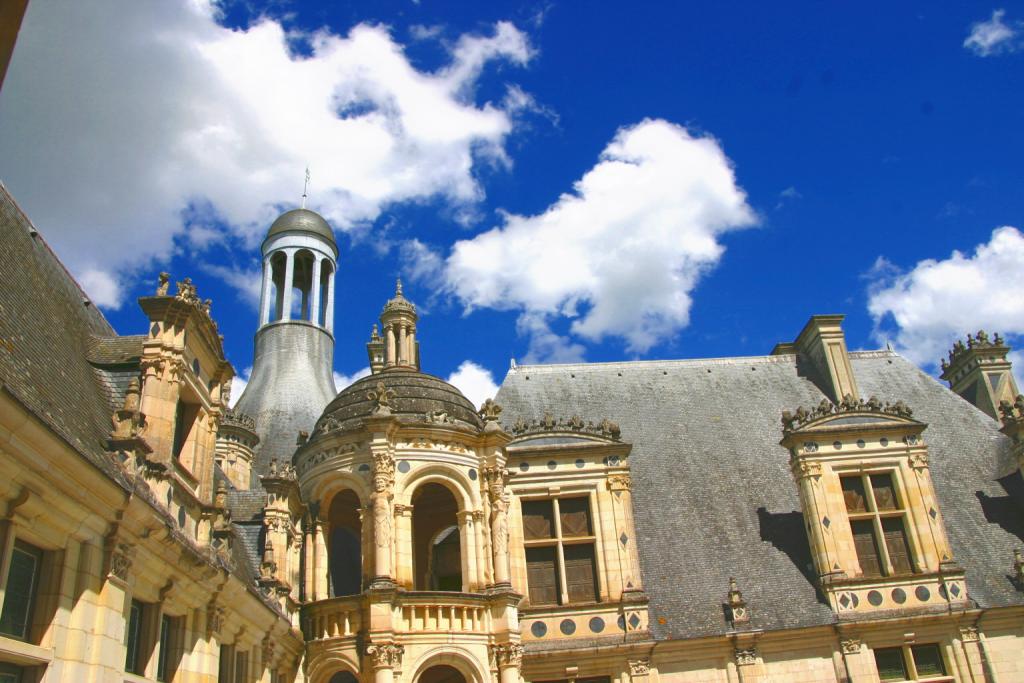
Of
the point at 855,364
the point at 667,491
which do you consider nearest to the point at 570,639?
the point at 667,491

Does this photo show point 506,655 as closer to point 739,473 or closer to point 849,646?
point 849,646

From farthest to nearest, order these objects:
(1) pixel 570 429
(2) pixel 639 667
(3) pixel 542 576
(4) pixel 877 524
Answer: (1) pixel 570 429 → (4) pixel 877 524 → (3) pixel 542 576 → (2) pixel 639 667

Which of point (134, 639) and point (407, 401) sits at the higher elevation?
point (407, 401)

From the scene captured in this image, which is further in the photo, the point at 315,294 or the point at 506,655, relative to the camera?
the point at 315,294

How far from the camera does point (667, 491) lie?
21.5 metres

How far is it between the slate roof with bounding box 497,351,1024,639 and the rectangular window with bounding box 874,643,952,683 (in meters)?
1.40

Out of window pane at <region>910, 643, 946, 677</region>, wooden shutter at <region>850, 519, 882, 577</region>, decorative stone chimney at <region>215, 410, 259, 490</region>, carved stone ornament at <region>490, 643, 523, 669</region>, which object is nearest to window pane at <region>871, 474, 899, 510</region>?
wooden shutter at <region>850, 519, 882, 577</region>

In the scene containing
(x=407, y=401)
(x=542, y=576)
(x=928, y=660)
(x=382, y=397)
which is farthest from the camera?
(x=542, y=576)

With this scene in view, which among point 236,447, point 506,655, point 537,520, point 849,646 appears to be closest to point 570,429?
point 537,520

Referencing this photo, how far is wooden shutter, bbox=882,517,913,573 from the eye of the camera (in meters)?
19.7

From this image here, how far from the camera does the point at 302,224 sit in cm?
3488

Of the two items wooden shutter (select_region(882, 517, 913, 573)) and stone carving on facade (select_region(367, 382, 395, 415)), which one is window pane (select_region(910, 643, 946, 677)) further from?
stone carving on facade (select_region(367, 382, 395, 415))

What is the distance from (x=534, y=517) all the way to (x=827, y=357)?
1052 cm

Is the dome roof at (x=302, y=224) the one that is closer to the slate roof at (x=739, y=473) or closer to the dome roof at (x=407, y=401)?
the slate roof at (x=739, y=473)
